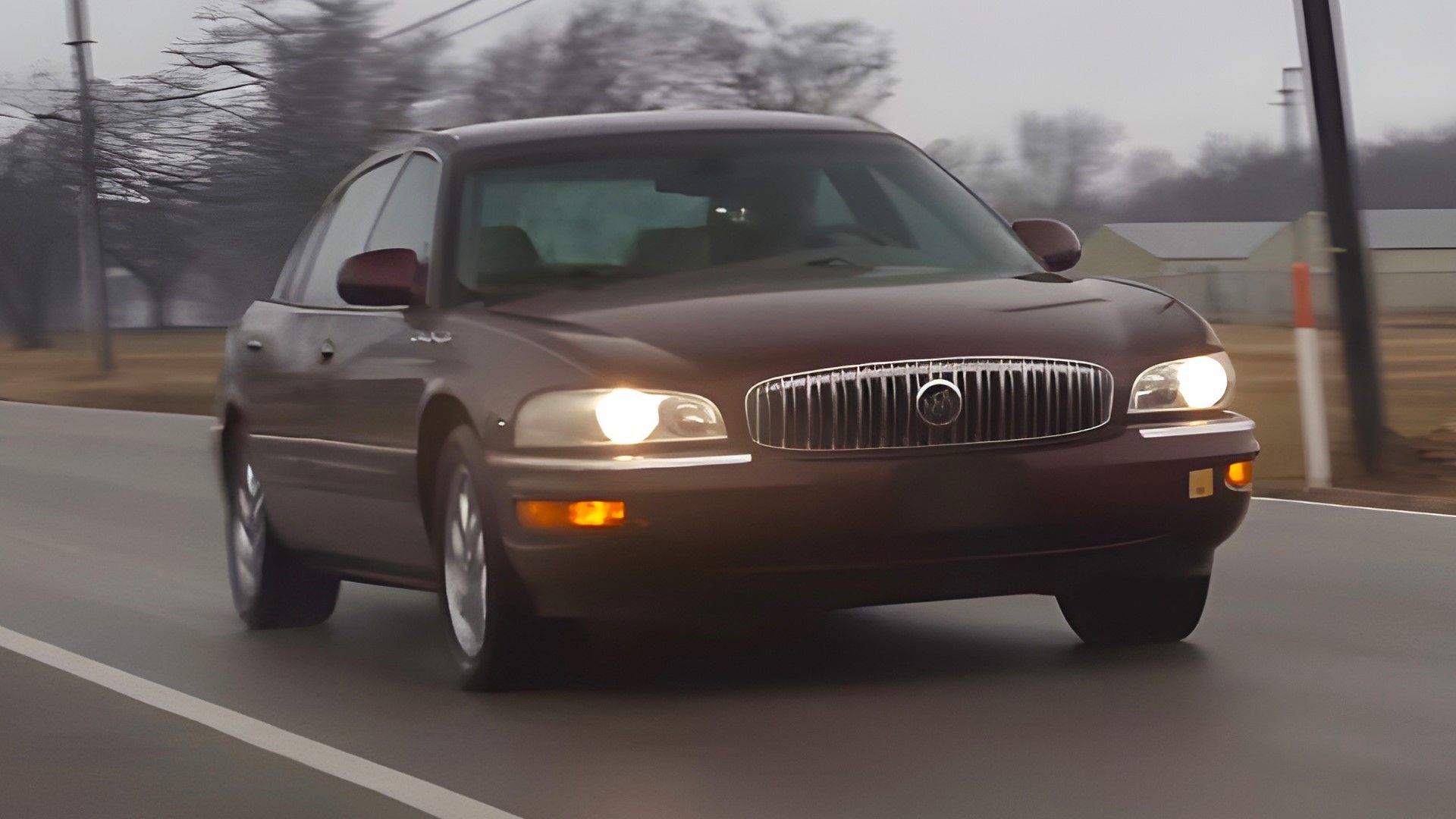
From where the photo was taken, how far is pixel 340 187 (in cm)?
965

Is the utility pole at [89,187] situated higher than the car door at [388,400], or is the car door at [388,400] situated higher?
the utility pole at [89,187]

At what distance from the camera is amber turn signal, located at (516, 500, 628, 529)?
6809mm

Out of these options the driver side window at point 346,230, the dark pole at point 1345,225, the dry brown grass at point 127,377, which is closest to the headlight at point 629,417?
the driver side window at point 346,230

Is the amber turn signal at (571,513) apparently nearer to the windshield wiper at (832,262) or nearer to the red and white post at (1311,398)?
the windshield wiper at (832,262)

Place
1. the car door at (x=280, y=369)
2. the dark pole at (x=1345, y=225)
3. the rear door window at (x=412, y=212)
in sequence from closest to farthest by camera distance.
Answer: the rear door window at (x=412, y=212)
the car door at (x=280, y=369)
the dark pole at (x=1345, y=225)

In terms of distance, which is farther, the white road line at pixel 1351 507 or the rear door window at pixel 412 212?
the white road line at pixel 1351 507

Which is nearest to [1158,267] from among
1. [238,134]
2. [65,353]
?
[65,353]

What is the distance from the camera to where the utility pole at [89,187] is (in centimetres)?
4538

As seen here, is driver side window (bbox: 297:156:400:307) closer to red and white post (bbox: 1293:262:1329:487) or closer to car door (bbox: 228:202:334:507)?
car door (bbox: 228:202:334:507)

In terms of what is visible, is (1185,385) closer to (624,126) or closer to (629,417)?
(629,417)

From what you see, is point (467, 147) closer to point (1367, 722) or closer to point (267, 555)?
point (267, 555)

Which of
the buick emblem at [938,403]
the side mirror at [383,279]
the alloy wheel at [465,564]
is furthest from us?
the side mirror at [383,279]

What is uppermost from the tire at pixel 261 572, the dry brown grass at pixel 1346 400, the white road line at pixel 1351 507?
the tire at pixel 261 572

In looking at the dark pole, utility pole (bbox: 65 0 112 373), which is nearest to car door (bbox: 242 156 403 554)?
the dark pole
